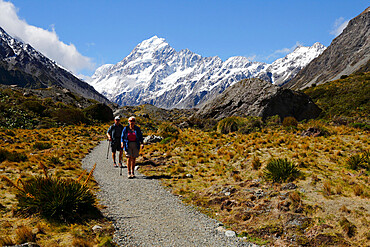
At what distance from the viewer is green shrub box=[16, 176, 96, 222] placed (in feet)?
18.3

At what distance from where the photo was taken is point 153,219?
6383 millimetres

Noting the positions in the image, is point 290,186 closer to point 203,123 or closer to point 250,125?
point 250,125

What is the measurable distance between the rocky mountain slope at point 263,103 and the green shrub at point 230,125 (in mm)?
2624

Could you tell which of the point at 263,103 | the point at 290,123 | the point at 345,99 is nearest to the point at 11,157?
the point at 290,123

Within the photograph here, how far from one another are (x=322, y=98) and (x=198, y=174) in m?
44.3

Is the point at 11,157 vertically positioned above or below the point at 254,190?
above

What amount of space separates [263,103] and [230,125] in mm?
5238

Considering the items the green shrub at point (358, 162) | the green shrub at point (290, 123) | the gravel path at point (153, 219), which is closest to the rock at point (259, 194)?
the gravel path at point (153, 219)

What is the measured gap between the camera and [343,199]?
6.29m

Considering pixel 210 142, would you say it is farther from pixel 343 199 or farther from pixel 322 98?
pixel 322 98

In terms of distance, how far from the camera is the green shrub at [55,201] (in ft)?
18.3

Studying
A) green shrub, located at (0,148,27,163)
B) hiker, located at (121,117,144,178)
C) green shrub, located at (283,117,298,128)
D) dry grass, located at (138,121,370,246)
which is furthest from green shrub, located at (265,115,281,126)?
green shrub, located at (0,148,27,163)

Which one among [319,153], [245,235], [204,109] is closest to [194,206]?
[245,235]

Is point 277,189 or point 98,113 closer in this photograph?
point 277,189
